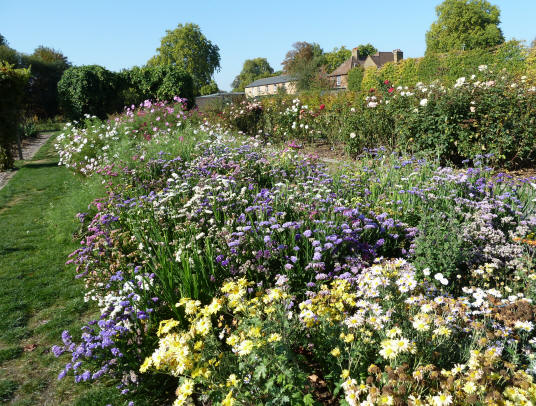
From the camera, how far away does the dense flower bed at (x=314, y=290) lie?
1819mm

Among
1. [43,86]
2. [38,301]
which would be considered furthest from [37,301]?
[43,86]

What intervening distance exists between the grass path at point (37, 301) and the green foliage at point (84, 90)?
13.0 metres

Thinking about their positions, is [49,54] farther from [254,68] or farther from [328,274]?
[254,68]

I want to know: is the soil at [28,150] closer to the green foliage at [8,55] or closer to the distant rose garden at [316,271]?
the distant rose garden at [316,271]

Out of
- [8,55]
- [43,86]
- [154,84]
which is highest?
[8,55]

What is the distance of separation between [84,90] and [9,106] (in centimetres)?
743

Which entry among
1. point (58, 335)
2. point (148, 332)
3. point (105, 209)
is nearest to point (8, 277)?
point (105, 209)

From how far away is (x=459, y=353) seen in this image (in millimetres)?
2189

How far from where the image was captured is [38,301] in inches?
159

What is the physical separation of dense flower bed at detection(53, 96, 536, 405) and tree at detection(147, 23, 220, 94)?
4914cm

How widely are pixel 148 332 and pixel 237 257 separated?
3.29 ft

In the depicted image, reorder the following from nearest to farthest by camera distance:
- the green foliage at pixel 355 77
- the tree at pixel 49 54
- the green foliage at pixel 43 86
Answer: the green foliage at pixel 43 86 → the green foliage at pixel 355 77 → the tree at pixel 49 54

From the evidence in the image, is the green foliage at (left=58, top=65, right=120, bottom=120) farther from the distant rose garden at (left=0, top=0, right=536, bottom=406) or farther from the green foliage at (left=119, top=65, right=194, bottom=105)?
the distant rose garden at (left=0, top=0, right=536, bottom=406)

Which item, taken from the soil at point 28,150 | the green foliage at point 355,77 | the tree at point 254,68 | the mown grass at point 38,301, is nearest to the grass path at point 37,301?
the mown grass at point 38,301
